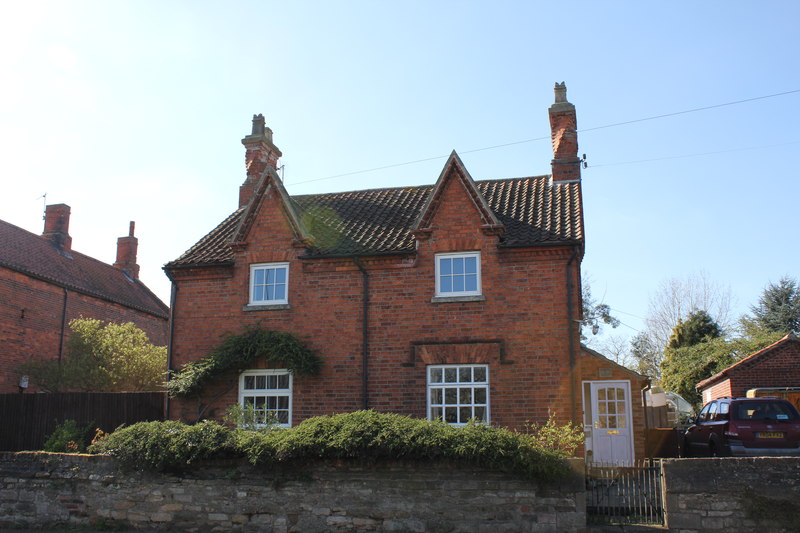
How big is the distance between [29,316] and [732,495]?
81.8 ft

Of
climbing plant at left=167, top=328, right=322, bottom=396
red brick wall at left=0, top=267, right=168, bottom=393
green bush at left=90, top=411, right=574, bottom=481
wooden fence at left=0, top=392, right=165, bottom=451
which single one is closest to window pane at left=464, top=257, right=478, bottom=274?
climbing plant at left=167, top=328, right=322, bottom=396

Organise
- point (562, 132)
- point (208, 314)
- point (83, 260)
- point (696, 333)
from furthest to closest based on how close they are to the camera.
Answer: point (696, 333) < point (83, 260) < point (562, 132) < point (208, 314)

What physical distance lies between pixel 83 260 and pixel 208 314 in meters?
18.3

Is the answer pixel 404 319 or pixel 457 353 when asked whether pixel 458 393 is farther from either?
pixel 404 319

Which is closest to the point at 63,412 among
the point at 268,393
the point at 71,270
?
the point at 268,393

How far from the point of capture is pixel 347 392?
1728cm

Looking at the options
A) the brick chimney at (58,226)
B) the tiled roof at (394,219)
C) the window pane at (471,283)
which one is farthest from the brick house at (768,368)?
the brick chimney at (58,226)

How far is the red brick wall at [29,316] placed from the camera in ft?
82.9

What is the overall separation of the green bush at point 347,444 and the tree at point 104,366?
10600 millimetres

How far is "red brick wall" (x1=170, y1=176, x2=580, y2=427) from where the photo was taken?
1636 cm

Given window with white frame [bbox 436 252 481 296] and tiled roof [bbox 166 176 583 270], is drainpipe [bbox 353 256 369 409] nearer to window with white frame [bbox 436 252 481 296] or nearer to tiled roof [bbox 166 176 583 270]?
tiled roof [bbox 166 176 583 270]

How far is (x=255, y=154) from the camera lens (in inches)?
913

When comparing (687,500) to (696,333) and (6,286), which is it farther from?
(696,333)

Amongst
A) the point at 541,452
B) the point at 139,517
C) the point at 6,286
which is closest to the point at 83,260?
the point at 6,286
